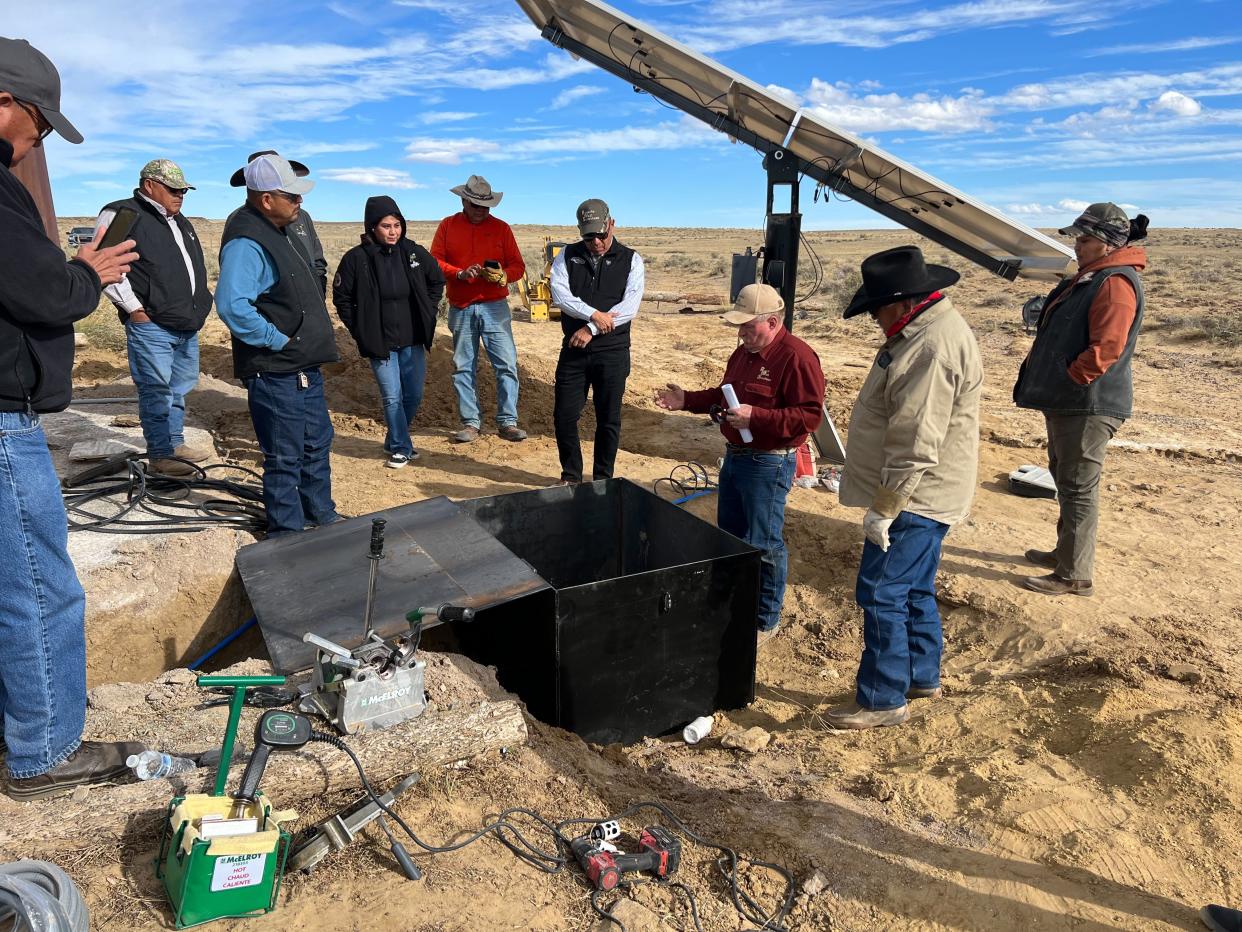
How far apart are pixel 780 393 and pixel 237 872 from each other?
299 centimetres

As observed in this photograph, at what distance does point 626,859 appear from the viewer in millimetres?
2570

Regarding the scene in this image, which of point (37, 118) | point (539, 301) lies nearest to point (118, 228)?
point (37, 118)

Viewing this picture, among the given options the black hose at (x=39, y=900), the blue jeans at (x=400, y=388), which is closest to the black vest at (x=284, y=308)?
the blue jeans at (x=400, y=388)

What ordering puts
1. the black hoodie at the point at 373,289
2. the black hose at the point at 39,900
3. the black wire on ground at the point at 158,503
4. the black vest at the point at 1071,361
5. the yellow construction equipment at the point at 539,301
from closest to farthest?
1. the black hose at the point at 39,900
2. the black vest at the point at 1071,361
3. the black wire on ground at the point at 158,503
4. the black hoodie at the point at 373,289
5. the yellow construction equipment at the point at 539,301

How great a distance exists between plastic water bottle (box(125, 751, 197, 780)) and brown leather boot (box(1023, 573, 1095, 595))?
179 inches

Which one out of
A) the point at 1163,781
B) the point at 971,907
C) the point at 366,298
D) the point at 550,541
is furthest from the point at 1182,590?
the point at 366,298

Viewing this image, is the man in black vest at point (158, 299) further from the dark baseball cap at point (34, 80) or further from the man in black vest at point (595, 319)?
the dark baseball cap at point (34, 80)

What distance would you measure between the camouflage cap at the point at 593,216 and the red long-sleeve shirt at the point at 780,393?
197 cm

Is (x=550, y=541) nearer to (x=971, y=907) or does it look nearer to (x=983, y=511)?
(x=971, y=907)

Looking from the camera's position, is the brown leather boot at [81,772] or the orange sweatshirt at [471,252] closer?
the brown leather boot at [81,772]

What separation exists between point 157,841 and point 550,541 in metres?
2.70

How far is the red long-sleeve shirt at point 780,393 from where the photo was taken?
3998mm

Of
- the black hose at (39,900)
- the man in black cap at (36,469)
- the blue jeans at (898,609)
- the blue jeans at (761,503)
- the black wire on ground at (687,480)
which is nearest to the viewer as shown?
the black hose at (39,900)

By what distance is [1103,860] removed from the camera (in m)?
2.75
